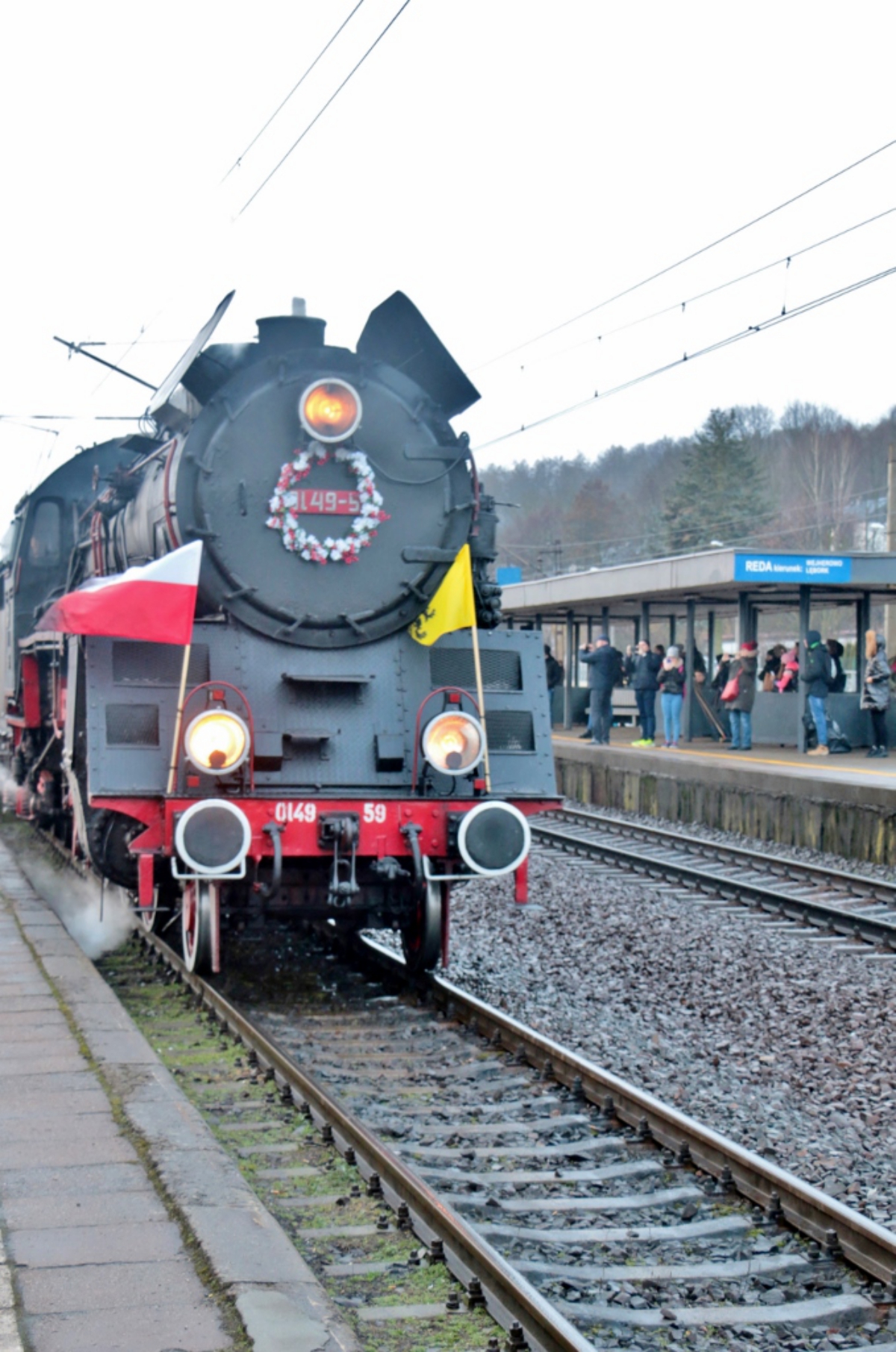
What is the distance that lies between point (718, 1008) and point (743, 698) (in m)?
10.5

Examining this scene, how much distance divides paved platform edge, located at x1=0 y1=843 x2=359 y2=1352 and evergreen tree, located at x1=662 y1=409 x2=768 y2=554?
5303 cm

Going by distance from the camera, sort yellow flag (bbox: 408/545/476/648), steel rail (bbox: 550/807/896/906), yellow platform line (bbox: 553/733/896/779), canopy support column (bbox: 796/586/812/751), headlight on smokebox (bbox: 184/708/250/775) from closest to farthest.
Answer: headlight on smokebox (bbox: 184/708/250/775), yellow flag (bbox: 408/545/476/648), steel rail (bbox: 550/807/896/906), yellow platform line (bbox: 553/733/896/779), canopy support column (bbox: 796/586/812/751)

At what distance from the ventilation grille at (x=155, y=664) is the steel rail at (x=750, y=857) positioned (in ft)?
7.76

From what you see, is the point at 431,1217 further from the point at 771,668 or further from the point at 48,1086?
the point at 771,668

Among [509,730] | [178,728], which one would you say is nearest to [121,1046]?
[178,728]

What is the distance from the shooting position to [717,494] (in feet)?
190

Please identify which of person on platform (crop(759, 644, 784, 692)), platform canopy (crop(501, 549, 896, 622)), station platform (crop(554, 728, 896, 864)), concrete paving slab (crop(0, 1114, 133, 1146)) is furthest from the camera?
person on platform (crop(759, 644, 784, 692))

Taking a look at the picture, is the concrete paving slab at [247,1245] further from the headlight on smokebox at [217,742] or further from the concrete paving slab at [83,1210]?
the headlight on smokebox at [217,742]

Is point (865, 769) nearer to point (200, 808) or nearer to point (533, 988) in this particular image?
point (533, 988)

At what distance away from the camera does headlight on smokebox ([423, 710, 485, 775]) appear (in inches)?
277

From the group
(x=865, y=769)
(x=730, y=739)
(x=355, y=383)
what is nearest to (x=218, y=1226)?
(x=355, y=383)

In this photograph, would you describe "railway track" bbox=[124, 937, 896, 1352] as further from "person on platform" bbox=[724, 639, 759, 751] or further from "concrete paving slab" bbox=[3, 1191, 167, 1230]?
"person on platform" bbox=[724, 639, 759, 751]

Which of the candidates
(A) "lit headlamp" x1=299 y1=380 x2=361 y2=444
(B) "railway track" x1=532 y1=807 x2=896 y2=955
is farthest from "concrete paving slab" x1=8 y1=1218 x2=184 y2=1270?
(B) "railway track" x1=532 y1=807 x2=896 y2=955

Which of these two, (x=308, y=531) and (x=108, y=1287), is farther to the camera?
(x=308, y=531)
